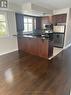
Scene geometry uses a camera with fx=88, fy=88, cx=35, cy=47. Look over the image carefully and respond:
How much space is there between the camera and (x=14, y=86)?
2186 mm

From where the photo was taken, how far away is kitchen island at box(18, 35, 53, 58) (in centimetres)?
404

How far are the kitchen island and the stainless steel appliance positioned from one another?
1.36 meters

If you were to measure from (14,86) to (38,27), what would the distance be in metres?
5.43

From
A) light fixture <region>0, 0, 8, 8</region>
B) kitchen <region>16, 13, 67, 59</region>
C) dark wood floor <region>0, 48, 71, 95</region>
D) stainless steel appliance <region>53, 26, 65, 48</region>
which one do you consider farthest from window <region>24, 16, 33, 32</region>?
dark wood floor <region>0, 48, 71, 95</region>

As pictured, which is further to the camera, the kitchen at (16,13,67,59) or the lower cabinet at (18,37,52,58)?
the kitchen at (16,13,67,59)

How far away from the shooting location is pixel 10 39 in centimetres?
502

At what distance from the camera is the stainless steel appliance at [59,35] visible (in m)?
5.48

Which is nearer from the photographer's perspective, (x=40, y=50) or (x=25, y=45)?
(x=40, y=50)

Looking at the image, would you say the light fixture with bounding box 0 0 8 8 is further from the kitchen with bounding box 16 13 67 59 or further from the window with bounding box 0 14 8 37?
the kitchen with bounding box 16 13 67 59

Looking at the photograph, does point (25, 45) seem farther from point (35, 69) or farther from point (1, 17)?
point (35, 69)

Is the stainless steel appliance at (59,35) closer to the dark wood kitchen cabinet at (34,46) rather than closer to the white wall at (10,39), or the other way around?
the dark wood kitchen cabinet at (34,46)

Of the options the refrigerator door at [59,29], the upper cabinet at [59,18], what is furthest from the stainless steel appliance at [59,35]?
the upper cabinet at [59,18]

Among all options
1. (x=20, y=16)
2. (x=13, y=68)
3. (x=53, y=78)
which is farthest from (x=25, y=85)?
(x=20, y=16)

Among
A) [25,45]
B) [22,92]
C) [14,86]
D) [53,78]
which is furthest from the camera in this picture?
[25,45]
